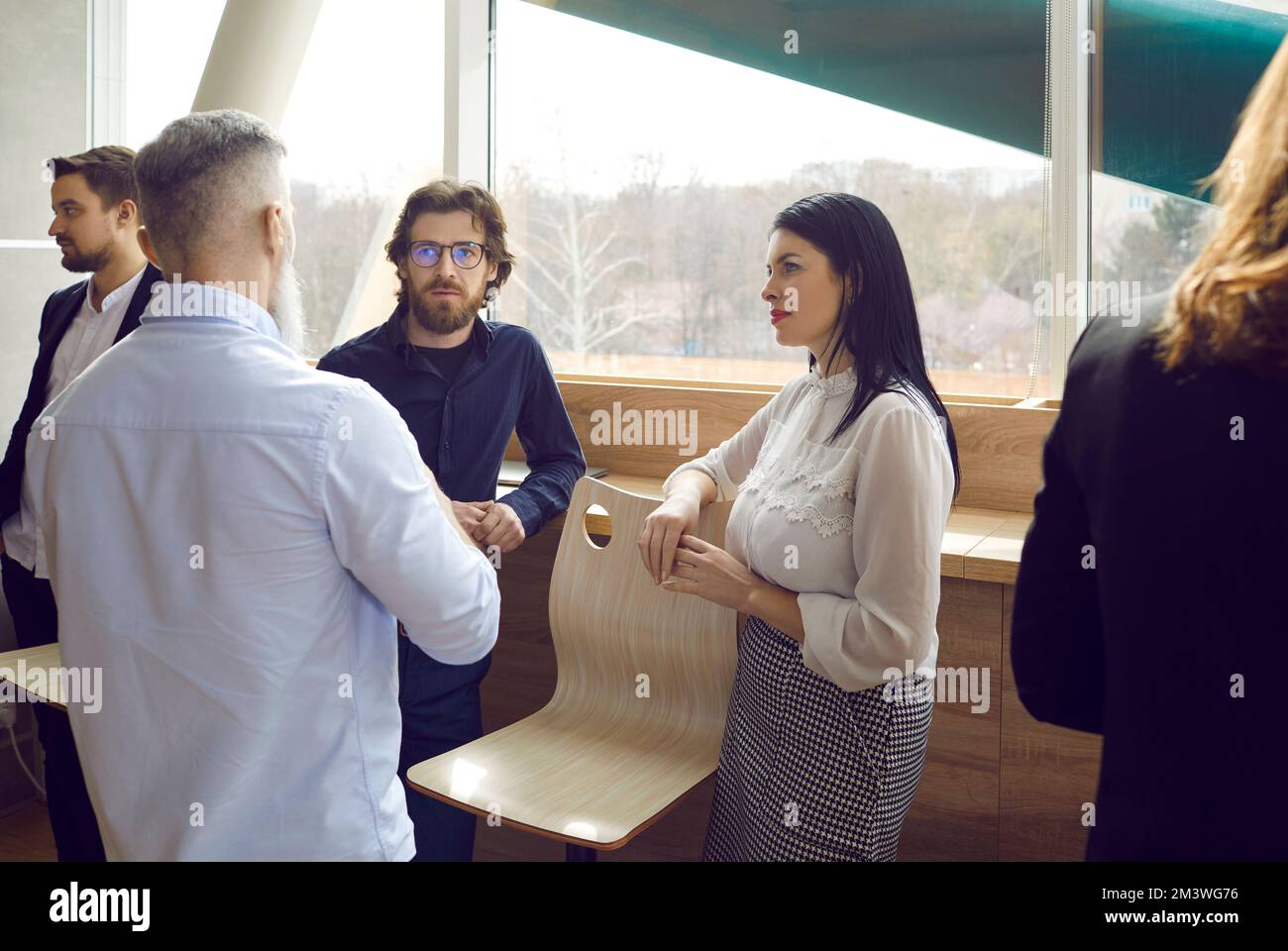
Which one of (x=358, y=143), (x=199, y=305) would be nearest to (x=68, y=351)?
(x=358, y=143)

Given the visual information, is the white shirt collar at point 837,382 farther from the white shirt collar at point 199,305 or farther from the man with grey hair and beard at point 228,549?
the white shirt collar at point 199,305

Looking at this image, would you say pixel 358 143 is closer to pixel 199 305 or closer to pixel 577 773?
pixel 577 773

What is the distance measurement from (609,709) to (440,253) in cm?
103

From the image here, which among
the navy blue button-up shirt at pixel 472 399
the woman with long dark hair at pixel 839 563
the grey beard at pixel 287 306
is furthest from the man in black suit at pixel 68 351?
the woman with long dark hair at pixel 839 563

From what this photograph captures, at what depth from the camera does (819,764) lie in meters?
1.66

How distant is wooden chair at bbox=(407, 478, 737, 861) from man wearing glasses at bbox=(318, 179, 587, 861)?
0.13 metres

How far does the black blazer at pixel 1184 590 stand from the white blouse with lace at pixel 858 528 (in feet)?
2.12

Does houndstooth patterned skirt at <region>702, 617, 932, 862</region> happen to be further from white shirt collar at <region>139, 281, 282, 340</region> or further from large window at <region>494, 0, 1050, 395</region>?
large window at <region>494, 0, 1050, 395</region>

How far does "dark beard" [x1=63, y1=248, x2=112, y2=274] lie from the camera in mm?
2688

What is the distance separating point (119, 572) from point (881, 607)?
1009mm

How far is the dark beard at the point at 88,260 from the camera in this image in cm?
269

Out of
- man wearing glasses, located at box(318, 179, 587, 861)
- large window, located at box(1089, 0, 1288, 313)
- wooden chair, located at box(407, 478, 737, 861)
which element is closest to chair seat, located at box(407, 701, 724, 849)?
wooden chair, located at box(407, 478, 737, 861)
